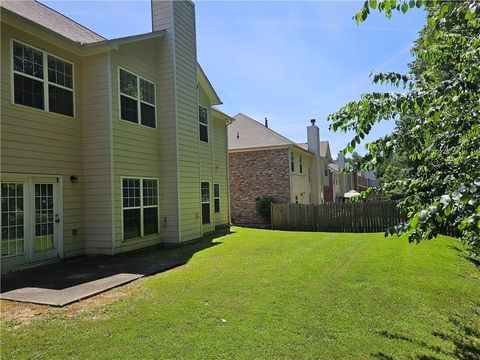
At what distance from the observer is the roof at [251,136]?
77.9ft

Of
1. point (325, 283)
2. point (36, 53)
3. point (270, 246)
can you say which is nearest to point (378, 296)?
point (325, 283)

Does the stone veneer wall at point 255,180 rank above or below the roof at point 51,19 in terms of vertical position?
below

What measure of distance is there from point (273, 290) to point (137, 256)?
4908mm

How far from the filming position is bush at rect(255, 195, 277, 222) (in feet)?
69.6

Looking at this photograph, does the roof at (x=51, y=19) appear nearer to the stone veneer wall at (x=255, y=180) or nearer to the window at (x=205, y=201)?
the window at (x=205, y=201)

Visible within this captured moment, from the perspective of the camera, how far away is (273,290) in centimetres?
664

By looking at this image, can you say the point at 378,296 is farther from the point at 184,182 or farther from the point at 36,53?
the point at 36,53

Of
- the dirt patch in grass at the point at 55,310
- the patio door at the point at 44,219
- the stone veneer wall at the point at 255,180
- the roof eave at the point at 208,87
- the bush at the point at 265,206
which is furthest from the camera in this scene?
the stone veneer wall at the point at 255,180

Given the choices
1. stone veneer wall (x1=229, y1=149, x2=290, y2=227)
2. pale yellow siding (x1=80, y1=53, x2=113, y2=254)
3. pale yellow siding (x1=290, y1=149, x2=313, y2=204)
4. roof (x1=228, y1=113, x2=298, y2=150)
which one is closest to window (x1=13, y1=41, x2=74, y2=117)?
pale yellow siding (x1=80, y1=53, x2=113, y2=254)

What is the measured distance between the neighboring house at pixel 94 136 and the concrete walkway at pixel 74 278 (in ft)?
1.84

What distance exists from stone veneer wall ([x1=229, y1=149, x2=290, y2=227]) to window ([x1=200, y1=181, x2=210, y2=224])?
7.24 m

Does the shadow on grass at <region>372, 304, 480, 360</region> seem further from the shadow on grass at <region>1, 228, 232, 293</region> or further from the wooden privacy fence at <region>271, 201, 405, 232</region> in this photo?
the wooden privacy fence at <region>271, 201, 405, 232</region>

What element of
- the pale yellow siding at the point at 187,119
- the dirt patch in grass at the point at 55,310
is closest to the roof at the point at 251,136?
the pale yellow siding at the point at 187,119

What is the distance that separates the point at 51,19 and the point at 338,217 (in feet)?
49.2
